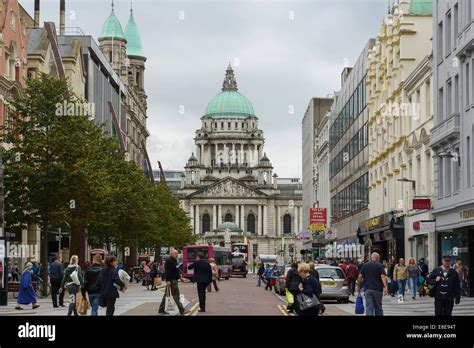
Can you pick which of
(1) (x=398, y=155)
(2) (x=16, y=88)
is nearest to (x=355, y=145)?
(1) (x=398, y=155)

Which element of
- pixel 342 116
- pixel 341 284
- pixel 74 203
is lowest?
pixel 341 284

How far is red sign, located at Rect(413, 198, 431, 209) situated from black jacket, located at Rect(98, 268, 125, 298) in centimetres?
2683

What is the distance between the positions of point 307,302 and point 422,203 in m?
31.1

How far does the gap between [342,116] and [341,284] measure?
53.9 meters

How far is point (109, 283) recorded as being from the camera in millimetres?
21672

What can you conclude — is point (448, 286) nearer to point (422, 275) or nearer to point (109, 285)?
point (109, 285)

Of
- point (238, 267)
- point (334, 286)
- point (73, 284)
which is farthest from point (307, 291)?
point (238, 267)

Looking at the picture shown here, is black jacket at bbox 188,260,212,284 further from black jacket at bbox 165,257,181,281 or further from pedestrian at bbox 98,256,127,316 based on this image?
pedestrian at bbox 98,256,127,316

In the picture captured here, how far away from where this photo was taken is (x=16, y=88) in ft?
179

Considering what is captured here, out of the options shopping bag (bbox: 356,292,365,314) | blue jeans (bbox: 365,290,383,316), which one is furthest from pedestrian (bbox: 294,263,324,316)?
shopping bag (bbox: 356,292,365,314)

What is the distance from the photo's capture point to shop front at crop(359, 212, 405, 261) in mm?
56531

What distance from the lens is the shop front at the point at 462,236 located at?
38.8 m
